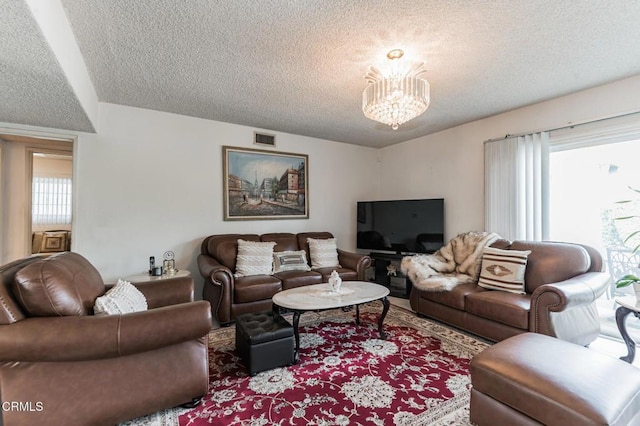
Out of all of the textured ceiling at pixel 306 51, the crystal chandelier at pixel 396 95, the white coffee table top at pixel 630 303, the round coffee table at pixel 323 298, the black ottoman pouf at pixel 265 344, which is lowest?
the black ottoman pouf at pixel 265 344

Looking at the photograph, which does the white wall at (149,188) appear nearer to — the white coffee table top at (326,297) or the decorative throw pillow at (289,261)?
the decorative throw pillow at (289,261)

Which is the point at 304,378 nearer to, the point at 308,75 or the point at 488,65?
the point at 308,75

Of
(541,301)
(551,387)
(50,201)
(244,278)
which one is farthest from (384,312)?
(50,201)

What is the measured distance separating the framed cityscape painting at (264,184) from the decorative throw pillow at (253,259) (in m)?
Result: 0.67

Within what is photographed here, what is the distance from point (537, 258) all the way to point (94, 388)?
377 cm

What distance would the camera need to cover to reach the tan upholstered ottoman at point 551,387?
4.01 feet

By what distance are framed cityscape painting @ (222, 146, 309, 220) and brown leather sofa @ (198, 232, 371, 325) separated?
1.40 feet

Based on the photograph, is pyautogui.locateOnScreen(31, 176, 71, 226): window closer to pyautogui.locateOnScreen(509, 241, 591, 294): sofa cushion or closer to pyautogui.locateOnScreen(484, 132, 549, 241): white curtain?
pyautogui.locateOnScreen(484, 132, 549, 241): white curtain

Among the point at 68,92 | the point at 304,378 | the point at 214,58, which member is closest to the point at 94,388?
the point at 304,378

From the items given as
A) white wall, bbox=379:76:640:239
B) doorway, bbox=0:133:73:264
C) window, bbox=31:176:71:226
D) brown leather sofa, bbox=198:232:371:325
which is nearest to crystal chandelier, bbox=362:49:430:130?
white wall, bbox=379:76:640:239

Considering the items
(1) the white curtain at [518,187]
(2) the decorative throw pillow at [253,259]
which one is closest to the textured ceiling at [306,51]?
(1) the white curtain at [518,187]

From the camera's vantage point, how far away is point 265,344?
215cm

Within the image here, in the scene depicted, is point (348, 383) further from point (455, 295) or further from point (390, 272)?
point (390, 272)

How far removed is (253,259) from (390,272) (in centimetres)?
222
